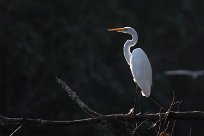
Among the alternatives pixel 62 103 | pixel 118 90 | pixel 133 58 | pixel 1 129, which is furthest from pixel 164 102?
pixel 133 58

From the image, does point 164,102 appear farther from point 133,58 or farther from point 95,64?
point 133,58

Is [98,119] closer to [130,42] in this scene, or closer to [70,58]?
[130,42]

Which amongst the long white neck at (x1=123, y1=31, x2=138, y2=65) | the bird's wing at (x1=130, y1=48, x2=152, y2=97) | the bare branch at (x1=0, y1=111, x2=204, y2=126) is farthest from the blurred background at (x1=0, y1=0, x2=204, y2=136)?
the bare branch at (x1=0, y1=111, x2=204, y2=126)

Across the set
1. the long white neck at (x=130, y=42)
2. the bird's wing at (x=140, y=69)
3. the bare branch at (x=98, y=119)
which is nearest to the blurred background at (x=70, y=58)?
the long white neck at (x=130, y=42)

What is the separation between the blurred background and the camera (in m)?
9.66

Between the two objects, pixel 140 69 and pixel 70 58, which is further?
pixel 70 58

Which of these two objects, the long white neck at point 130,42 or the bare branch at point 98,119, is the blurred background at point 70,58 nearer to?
the long white neck at point 130,42

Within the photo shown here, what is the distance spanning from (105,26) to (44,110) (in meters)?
1.57

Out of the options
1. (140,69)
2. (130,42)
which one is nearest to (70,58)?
(130,42)

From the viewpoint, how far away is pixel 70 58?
1014 cm

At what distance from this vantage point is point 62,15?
10445mm

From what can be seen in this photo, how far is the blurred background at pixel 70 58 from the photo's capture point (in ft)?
31.7

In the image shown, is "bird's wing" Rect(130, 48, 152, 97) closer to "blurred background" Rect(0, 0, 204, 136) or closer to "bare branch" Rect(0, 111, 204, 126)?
"bare branch" Rect(0, 111, 204, 126)

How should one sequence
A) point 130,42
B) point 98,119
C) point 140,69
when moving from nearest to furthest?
point 98,119 → point 140,69 → point 130,42
